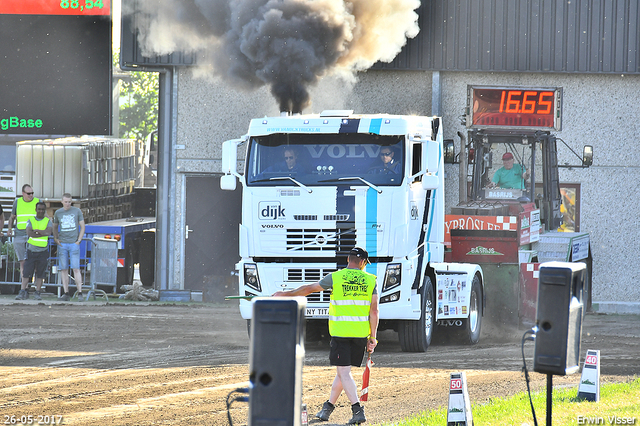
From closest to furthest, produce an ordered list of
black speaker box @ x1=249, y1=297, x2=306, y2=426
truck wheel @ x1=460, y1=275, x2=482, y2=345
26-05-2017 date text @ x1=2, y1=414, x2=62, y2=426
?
1. black speaker box @ x1=249, y1=297, x2=306, y2=426
2. 26-05-2017 date text @ x1=2, y1=414, x2=62, y2=426
3. truck wheel @ x1=460, y1=275, x2=482, y2=345

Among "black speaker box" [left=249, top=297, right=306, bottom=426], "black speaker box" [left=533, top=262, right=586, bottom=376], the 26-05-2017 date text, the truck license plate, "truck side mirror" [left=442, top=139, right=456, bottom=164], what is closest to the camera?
"black speaker box" [left=249, top=297, right=306, bottom=426]

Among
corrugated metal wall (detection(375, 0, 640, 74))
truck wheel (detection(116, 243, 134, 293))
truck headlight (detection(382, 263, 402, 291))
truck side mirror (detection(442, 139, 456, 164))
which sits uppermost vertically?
corrugated metal wall (detection(375, 0, 640, 74))

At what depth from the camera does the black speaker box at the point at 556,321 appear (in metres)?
5.96

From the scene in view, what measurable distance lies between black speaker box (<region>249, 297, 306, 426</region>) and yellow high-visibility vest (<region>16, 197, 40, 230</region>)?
1492 cm

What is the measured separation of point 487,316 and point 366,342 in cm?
734

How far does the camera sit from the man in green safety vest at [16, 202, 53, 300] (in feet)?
61.0

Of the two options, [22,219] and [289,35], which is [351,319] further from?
[22,219]

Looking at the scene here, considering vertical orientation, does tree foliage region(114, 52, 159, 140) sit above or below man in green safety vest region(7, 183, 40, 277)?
above

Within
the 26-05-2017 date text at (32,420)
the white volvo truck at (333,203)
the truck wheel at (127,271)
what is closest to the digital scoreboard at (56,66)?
the truck wheel at (127,271)

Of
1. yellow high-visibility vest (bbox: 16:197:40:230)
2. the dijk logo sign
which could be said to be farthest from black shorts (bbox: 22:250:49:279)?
the dijk logo sign

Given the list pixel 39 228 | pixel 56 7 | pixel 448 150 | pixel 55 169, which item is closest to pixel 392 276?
pixel 448 150

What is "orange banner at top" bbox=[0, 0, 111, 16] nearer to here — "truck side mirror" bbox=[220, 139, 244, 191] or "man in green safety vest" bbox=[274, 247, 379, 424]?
"truck side mirror" bbox=[220, 139, 244, 191]

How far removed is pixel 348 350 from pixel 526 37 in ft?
42.0

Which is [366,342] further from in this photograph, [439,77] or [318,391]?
[439,77]
